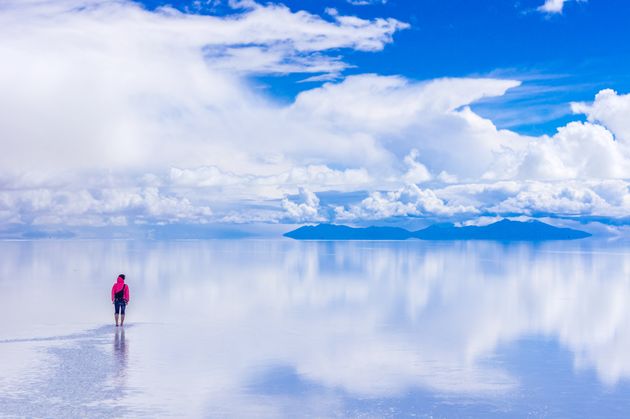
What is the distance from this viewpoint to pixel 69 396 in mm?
21766

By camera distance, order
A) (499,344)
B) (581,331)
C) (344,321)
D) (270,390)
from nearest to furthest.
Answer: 1. (270,390)
2. (499,344)
3. (581,331)
4. (344,321)

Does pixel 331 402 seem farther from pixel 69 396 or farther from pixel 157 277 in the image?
pixel 157 277

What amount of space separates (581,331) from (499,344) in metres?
7.32

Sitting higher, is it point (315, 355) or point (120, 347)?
point (120, 347)

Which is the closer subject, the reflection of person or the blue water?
the blue water

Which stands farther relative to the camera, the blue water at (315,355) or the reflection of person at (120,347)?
the reflection of person at (120,347)

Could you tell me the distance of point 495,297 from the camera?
55750 millimetres

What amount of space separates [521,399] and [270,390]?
826 cm

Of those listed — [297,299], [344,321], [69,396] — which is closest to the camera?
[69,396]

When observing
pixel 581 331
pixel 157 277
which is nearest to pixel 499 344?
pixel 581 331

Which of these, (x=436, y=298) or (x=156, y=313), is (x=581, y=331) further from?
(x=156, y=313)

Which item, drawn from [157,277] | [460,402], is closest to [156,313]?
[460,402]

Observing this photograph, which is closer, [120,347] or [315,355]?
[315,355]

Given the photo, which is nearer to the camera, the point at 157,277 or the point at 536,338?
the point at 536,338
